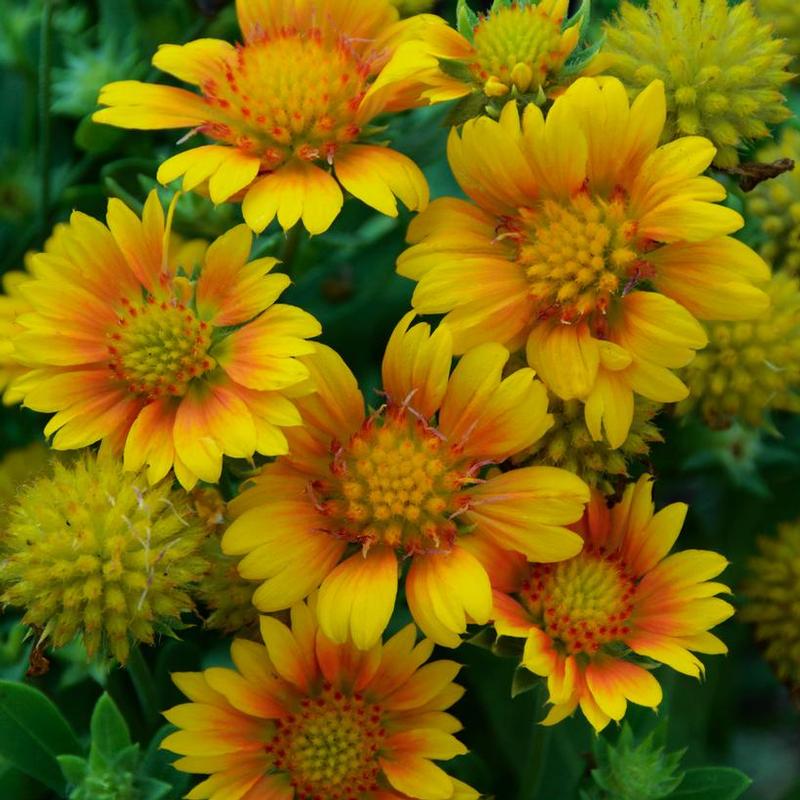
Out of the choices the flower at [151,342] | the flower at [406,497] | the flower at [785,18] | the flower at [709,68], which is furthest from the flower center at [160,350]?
the flower at [785,18]

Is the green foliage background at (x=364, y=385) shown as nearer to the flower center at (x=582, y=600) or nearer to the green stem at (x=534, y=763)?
the green stem at (x=534, y=763)

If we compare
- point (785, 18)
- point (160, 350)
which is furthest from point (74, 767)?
point (785, 18)

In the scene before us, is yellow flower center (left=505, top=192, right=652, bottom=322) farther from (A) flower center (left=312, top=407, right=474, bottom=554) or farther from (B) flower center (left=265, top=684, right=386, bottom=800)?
(B) flower center (left=265, top=684, right=386, bottom=800)

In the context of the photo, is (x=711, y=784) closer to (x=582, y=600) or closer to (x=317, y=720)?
(x=582, y=600)

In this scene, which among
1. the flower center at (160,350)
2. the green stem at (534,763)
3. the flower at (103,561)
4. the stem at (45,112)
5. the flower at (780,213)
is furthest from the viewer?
the stem at (45,112)

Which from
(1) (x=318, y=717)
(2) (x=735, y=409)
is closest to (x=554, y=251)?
(2) (x=735, y=409)

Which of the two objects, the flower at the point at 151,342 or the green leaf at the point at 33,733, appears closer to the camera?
the flower at the point at 151,342
